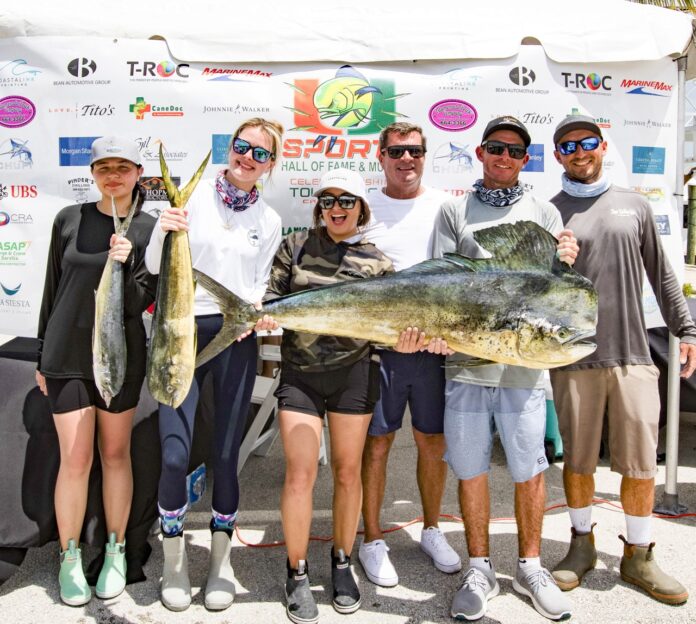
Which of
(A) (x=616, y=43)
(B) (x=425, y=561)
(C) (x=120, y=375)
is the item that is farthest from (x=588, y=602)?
(A) (x=616, y=43)

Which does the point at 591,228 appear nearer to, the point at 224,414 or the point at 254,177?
the point at 254,177

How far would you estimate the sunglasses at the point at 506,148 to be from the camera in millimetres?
2789

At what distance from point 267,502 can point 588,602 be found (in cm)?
201

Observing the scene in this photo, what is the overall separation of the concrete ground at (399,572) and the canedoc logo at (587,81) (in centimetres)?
269

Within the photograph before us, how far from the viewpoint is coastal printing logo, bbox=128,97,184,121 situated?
3.97m

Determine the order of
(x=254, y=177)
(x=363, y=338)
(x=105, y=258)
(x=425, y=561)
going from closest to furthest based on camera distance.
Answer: (x=363, y=338)
(x=105, y=258)
(x=254, y=177)
(x=425, y=561)

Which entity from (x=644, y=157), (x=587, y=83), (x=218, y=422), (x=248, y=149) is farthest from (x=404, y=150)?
(x=644, y=157)

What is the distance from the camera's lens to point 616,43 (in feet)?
13.1

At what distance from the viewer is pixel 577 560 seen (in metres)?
3.05

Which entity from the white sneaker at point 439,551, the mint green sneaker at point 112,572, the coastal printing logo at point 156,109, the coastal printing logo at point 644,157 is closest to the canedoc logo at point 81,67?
the coastal printing logo at point 156,109

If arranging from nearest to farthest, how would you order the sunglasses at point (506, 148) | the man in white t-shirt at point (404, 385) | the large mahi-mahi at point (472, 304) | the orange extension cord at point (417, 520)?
1. the large mahi-mahi at point (472, 304)
2. the sunglasses at point (506, 148)
3. the man in white t-shirt at point (404, 385)
4. the orange extension cord at point (417, 520)

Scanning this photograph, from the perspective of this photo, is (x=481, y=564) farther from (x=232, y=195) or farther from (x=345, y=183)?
(x=232, y=195)

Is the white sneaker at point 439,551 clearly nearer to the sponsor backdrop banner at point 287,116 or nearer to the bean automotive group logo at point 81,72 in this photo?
the sponsor backdrop banner at point 287,116

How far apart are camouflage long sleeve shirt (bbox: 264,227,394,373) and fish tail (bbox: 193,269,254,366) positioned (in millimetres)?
200
